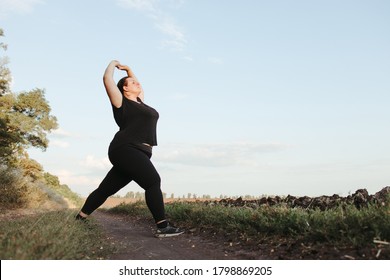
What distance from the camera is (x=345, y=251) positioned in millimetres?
3471

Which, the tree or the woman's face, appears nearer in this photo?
the woman's face

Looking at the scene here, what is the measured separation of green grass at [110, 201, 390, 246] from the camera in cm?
359

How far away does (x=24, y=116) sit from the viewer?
23391 millimetres

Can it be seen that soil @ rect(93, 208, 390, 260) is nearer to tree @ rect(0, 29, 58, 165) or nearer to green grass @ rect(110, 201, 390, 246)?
green grass @ rect(110, 201, 390, 246)

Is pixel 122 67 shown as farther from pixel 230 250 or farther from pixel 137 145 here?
pixel 230 250

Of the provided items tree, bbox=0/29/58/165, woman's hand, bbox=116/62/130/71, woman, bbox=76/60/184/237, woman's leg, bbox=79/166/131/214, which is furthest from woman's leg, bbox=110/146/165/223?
tree, bbox=0/29/58/165

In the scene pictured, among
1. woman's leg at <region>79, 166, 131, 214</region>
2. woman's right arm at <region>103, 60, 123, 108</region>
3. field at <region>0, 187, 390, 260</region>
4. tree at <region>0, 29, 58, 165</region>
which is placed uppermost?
tree at <region>0, 29, 58, 165</region>

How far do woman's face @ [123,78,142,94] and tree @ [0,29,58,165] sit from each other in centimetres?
1833

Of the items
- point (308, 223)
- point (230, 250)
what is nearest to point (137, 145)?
point (230, 250)

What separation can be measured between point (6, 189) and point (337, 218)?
16.0 m

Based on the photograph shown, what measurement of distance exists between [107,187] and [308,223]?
3335 mm

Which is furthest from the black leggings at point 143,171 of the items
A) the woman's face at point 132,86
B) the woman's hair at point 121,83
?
the woman's hair at point 121,83

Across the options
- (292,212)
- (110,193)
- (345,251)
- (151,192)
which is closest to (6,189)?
(110,193)

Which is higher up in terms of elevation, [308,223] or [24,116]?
[24,116]
